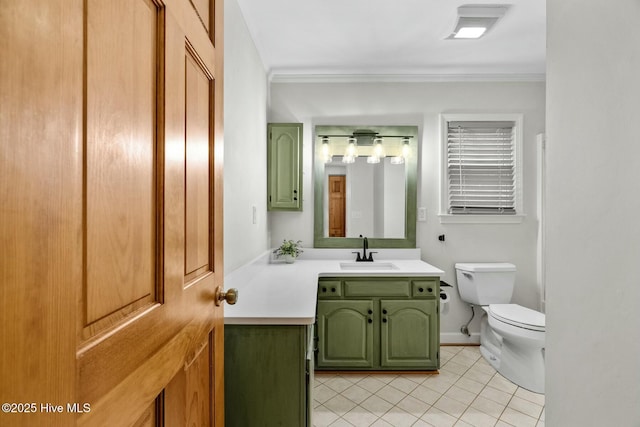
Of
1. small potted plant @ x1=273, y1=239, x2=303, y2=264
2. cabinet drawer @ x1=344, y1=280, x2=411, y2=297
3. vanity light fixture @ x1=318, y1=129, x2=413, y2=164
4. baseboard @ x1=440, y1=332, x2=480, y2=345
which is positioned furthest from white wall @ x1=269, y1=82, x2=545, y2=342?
cabinet drawer @ x1=344, y1=280, x2=411, y2=297

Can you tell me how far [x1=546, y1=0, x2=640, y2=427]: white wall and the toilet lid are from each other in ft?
5.52

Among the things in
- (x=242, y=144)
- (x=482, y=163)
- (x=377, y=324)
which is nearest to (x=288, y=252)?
(x=377, y=324)

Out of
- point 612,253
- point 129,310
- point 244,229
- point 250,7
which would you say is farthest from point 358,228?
point 129,310

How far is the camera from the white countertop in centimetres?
131

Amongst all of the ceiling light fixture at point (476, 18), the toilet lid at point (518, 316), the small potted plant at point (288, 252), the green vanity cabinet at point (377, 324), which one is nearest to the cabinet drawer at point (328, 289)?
the green vanity cabinet at point (377, 324)

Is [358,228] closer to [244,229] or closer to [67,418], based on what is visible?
[244,229]

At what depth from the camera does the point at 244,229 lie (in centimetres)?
211

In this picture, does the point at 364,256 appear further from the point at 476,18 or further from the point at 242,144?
the point at 476,18

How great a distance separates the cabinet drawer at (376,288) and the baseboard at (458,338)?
3.06 ft

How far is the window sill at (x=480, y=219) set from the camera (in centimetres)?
303

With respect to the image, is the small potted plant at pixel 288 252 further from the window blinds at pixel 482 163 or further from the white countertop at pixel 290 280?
the window blinds at pixel 482 163

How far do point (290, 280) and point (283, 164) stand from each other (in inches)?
46.4

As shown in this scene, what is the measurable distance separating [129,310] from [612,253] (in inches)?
35.5

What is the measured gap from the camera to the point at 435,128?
3.06 m
